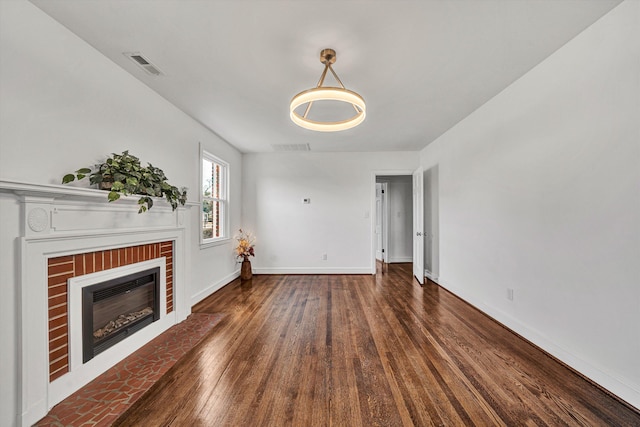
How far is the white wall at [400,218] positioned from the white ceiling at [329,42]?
12.7ft

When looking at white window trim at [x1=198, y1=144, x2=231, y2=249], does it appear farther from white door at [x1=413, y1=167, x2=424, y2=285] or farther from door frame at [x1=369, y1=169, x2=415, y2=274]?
white door at [x1=413, y1=167, x2=424, y2=285]

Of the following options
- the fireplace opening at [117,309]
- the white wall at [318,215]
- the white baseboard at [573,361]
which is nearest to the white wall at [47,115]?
the fireplace opening at [117,309]

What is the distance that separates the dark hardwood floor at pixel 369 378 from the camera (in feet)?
4.99

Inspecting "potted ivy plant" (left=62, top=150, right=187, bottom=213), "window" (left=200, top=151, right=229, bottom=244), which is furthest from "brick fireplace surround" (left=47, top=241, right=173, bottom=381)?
"window" (left=200, top=151, right=229, bottom=244)

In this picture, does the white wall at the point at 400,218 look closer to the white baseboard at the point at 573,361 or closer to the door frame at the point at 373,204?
the door frame at the point at 373,204

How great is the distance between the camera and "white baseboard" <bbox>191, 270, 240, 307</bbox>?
11.4 feet

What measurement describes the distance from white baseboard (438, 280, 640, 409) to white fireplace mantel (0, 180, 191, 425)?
3619 mm

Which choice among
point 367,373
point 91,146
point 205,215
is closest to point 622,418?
point 367,373

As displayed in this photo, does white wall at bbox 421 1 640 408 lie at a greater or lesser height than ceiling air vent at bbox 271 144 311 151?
lesser

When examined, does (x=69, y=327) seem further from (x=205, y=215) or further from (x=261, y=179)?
(x=261, y=179)

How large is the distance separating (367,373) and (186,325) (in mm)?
2010

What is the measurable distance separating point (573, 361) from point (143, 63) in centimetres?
433

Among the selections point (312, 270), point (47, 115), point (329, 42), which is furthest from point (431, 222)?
point (47, 115)

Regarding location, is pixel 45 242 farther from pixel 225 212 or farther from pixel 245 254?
pixel 245 254
